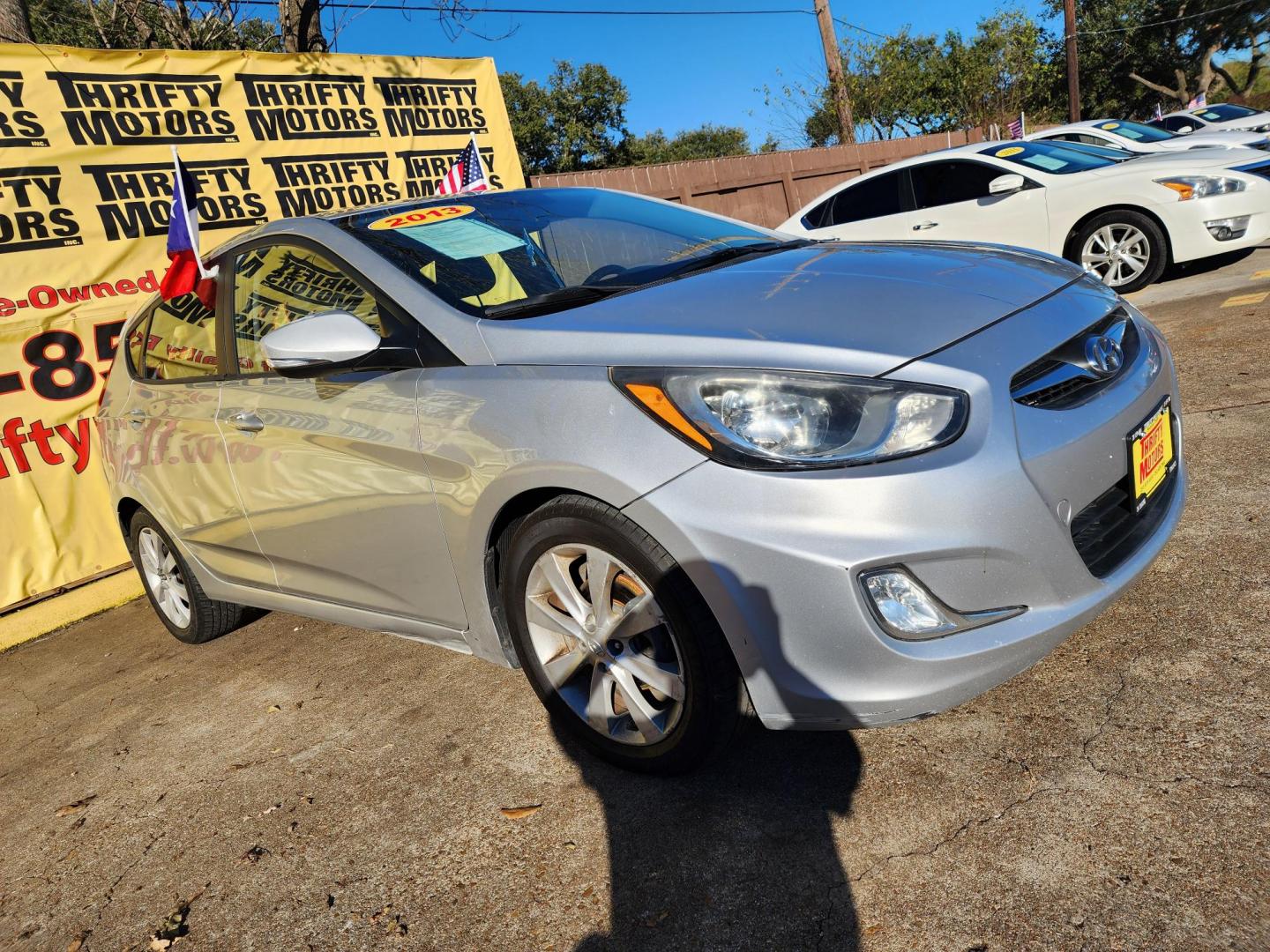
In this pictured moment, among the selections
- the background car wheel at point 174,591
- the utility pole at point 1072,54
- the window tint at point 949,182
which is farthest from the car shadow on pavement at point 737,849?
the utility pole at point 1072,54

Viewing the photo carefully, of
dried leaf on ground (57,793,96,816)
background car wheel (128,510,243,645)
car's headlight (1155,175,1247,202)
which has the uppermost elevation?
car's headlight (1155,175,1247,202)

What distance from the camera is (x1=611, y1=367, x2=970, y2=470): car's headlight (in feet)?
6.54

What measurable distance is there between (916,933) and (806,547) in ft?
2.47

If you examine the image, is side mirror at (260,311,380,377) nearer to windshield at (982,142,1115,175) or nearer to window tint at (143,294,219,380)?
window tint at (143,294,219,380)

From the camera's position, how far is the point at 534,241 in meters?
3.15

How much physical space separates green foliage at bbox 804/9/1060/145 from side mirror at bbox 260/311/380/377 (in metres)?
25.0

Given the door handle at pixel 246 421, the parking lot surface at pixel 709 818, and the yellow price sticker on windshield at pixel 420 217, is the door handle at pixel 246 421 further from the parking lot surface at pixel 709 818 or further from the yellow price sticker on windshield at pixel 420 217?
the parking lot surface at pixel 709 818

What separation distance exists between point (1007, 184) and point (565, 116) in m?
33.9

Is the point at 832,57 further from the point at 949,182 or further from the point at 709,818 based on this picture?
the point at 709,818

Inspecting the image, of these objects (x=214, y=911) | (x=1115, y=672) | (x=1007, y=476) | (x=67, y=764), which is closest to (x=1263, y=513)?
(x=1115, y=672)

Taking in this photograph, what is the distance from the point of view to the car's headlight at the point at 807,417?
6.54 feet

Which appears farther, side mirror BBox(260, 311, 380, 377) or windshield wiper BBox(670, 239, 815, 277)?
windshield wiper BBox(670, 239, 815, 277)

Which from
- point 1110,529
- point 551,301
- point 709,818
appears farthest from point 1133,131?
point 709,818

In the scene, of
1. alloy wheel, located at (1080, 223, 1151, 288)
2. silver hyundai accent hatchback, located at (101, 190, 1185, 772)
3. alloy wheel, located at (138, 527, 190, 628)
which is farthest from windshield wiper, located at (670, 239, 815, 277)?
alloy wheel, located at (1080, 223, 1151, 288)
